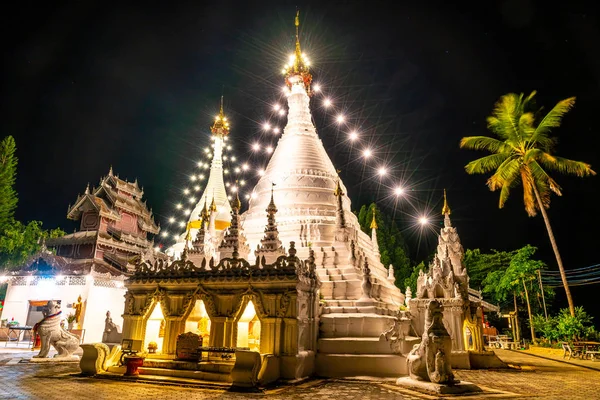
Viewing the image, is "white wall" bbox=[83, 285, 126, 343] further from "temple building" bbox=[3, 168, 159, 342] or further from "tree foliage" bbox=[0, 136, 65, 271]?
"tree foliage" bbox=[0, 136, 65, 271]

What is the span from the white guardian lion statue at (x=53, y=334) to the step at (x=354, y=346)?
10139mm

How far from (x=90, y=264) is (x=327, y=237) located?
22.2m

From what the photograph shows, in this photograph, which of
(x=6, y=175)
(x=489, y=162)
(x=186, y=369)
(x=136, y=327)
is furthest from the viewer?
(x=6, y=175)

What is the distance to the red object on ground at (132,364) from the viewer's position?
11.9m

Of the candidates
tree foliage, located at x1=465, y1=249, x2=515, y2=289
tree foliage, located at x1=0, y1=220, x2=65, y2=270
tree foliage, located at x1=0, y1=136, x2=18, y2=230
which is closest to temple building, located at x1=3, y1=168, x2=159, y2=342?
tree foliage, located at x1=0, y1=220, x2=65, y2=270

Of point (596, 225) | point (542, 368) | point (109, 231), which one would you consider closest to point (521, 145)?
point (542, 368)

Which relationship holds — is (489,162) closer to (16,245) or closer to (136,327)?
(136,327)

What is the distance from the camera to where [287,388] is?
10.8 m

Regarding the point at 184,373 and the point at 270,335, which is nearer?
the point at 184,373

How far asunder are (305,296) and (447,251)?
10.3 meters

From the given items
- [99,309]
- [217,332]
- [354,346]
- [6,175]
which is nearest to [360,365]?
[354,346]

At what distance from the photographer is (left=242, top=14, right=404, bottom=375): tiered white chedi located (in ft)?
44.7

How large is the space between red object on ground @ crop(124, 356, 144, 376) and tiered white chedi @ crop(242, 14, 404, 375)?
5432 millimetres

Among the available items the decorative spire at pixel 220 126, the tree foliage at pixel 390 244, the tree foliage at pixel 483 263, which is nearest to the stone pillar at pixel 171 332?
Result: the tree foliage at pixel 390 244
